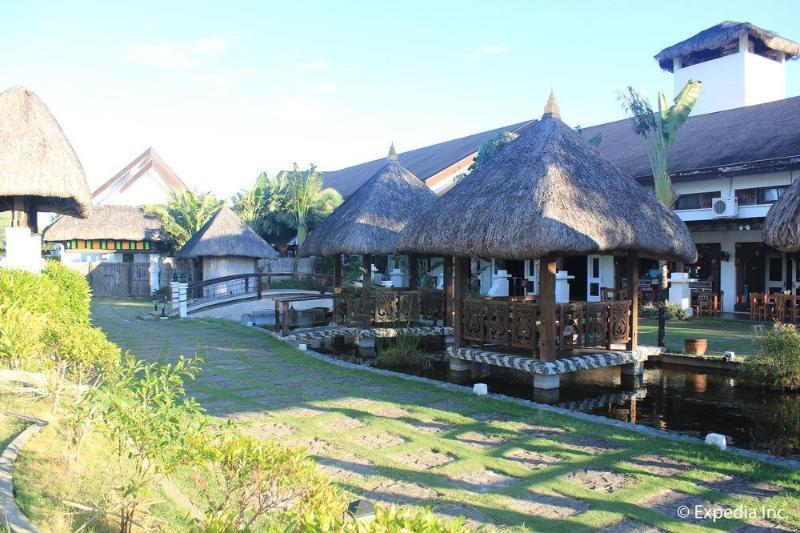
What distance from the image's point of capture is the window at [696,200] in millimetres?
18797

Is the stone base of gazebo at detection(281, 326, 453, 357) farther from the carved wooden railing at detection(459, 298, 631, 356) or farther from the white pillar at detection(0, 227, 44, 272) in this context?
the white pillar at detection(0, 227, 44, 272)

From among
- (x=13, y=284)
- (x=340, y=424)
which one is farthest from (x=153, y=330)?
(x=340, y=424)

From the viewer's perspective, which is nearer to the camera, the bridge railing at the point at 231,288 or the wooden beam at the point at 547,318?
the wooden beam at the point at 547,318

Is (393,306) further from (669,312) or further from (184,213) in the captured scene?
(184,213)

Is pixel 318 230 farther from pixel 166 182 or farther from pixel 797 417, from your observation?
pixel 166 182

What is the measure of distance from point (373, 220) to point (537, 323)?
547 cm

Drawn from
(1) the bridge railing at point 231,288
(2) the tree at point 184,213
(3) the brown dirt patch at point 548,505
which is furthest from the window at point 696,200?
(2) the tree at point 184,213

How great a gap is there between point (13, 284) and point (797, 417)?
926cm

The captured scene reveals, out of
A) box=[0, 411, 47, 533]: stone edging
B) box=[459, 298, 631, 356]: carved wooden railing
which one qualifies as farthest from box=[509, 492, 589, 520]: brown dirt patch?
box=[459, 298, 631, 356]: carved wooden railing

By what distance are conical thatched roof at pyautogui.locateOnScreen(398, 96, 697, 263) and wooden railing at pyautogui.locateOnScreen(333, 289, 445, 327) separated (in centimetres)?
232

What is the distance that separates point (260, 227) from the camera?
29.5 m

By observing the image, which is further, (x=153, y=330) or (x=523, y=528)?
(x=153, y=330)

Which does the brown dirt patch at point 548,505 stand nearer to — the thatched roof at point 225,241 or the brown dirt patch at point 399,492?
the brown dirt patch at point 399,492

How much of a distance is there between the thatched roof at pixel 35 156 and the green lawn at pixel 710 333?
35.4 ft
